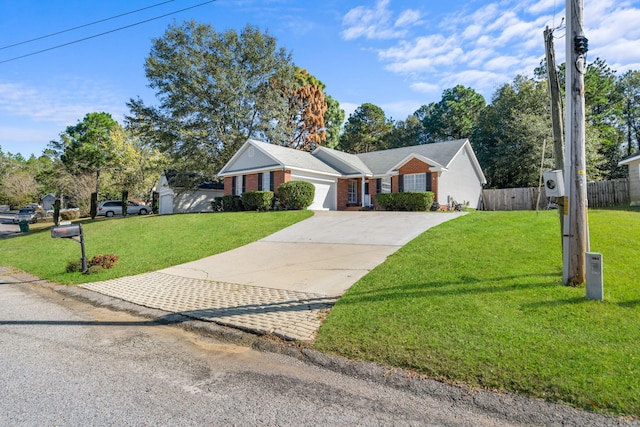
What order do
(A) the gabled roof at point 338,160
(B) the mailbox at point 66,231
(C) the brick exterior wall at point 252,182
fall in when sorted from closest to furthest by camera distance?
(B) the mailbox at point 66,231 → (A) the gabled roof at point 338,160 → (C) the brick exterior wall at point 252,182

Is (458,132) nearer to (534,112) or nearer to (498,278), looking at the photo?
(534,112)

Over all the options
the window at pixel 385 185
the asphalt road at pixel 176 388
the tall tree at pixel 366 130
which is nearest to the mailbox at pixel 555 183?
the asphalt road at pixel 176 388

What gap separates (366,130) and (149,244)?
1506 inches

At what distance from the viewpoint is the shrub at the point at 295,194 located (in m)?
20.6

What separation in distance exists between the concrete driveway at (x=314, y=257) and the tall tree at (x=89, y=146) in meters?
37.7

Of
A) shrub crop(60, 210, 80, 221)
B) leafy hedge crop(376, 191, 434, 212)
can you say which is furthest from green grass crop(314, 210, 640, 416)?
shrub crop(60, 210, 80, 221)

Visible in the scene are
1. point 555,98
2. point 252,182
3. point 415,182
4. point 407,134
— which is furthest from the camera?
point 407,134

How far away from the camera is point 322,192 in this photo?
78.2ft

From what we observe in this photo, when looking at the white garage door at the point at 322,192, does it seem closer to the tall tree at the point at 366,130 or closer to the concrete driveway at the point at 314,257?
the concrete driveway at the point at 314,257

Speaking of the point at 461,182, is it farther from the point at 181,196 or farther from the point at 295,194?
the point at 181,196

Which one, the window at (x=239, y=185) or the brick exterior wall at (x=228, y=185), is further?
the brick exterior wall at (x=228, y=185)

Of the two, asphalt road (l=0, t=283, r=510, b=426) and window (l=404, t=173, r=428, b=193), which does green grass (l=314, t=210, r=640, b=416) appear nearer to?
asphalt road (l=0, t=283, r=510, b=426)

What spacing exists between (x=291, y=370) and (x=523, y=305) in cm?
348

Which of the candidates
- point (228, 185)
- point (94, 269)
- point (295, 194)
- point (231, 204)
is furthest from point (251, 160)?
point (94, 269)
